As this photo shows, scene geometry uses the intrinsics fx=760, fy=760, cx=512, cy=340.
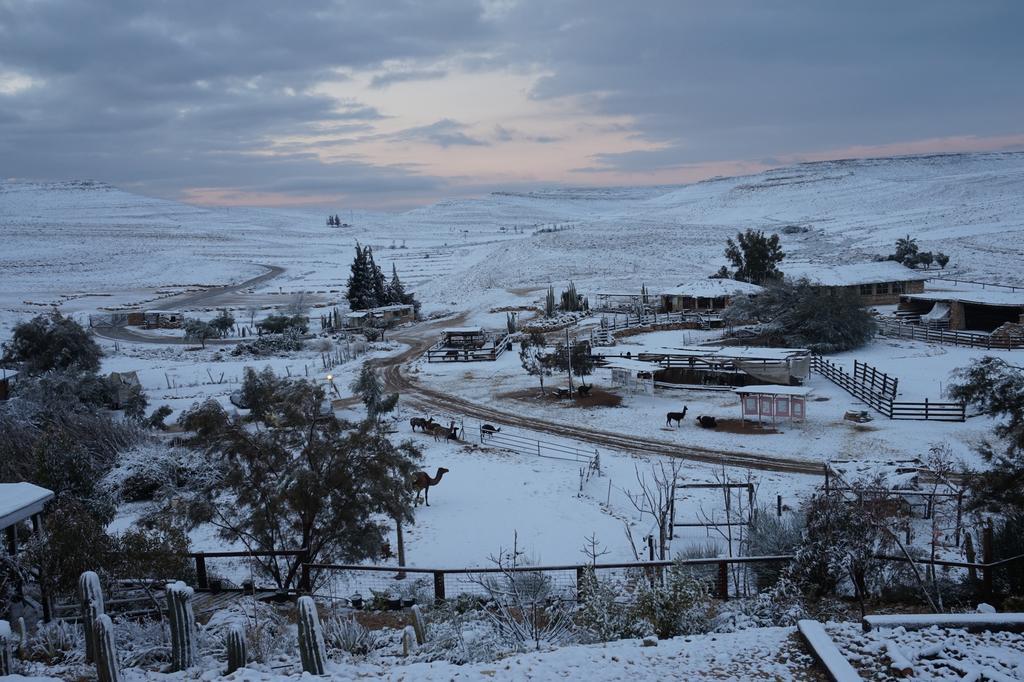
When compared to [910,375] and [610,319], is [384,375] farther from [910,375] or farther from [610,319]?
[910,375]

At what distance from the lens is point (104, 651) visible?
7.71 m

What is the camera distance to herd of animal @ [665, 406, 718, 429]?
24500mm

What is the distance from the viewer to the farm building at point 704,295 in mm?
50156

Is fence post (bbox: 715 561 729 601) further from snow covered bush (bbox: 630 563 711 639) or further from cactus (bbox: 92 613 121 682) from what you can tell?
cactus (bbox: 92 613 121 682)

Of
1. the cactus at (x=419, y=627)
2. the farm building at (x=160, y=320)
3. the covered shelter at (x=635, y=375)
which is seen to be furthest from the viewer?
the farm building at (x=160, y=320)

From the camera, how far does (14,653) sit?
8859 mm

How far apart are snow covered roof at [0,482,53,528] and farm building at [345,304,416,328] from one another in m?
40.4

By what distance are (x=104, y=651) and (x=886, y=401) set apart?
79.0 feet

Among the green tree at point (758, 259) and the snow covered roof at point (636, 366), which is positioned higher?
the green tree at point (758, 259)

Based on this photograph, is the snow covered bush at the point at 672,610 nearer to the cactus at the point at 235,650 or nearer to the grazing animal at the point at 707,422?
the cactus at the point at 235,650

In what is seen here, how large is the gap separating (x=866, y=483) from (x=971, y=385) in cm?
819

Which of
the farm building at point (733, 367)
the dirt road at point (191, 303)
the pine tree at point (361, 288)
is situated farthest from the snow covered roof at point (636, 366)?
the pine tree at point (361, 288)

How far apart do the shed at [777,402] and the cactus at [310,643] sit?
19.2 metres

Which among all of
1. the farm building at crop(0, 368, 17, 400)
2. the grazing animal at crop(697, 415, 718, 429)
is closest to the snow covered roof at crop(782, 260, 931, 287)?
the grazing animal at crop(697, 415, 718, 429)
